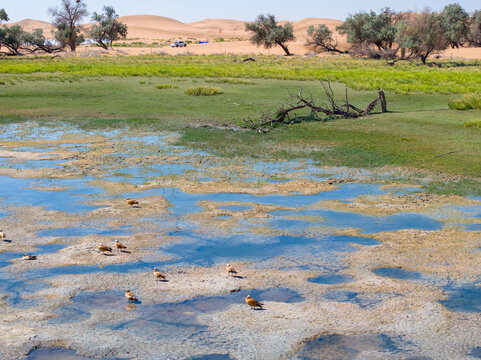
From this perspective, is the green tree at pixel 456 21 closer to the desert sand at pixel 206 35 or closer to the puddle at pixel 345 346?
the desert sand at pixel 206 35

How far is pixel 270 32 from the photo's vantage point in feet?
247

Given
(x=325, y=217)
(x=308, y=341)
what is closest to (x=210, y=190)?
(x=325, y=217)

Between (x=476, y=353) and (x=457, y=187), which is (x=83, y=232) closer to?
(x=476, y=353)

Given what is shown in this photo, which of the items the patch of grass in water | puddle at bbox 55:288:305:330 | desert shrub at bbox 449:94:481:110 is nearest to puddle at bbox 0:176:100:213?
puddle at bbox 55:288:305:330

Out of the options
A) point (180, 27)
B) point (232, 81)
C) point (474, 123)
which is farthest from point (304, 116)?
point (180, 27)

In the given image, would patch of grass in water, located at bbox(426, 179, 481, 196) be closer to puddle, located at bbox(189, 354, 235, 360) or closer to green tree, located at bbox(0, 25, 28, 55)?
puddle, located at bbox(189, 354, 235, 360)

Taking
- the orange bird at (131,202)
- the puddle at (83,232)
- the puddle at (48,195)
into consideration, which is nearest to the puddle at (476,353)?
the puddle at (83,232)

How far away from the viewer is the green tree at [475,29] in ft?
239

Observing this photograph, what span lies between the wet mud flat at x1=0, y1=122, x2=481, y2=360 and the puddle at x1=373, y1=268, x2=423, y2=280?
3 cm

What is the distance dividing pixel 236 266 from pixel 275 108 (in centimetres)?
1477

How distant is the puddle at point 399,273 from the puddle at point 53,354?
3.50m

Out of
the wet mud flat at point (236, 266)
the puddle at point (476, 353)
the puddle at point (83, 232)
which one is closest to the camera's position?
the puddle at point (476, 353)

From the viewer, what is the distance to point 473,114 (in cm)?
1939

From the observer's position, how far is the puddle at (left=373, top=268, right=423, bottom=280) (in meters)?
6.89
